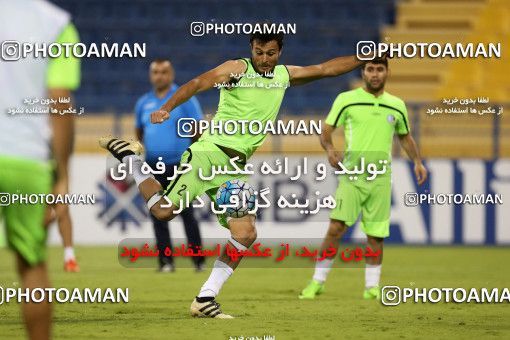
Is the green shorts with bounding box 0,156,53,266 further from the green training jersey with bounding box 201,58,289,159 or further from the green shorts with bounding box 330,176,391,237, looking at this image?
the green shorts with bounding box 330,176,391,237

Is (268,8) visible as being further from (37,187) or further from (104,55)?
(37,187)

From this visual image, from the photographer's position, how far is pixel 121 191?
14445 mm

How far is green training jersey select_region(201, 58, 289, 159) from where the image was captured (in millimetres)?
7309

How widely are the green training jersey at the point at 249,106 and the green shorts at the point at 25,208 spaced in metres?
3.04

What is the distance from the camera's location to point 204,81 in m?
7.22

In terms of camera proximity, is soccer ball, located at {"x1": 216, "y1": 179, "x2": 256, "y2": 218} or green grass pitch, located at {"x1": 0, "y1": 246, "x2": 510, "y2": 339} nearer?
green grass pitch, located at {"x1": 0, "y1": 246, "x2": 510, "y2": 339}

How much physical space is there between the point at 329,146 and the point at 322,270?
949 millimetres

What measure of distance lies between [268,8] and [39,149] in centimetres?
1482

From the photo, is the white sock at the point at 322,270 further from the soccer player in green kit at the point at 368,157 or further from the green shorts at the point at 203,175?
the green shorts at the point at 203,175

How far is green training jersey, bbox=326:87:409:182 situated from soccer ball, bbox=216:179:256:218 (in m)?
1.77

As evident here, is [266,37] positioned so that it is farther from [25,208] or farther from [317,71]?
[25,208]

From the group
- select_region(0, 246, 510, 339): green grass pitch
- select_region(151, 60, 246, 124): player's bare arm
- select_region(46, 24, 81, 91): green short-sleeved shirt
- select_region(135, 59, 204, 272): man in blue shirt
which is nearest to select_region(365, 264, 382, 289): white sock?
select_region(0, 246, 510, 339): green grass pitch

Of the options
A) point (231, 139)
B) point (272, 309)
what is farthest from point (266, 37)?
point (272, 309)

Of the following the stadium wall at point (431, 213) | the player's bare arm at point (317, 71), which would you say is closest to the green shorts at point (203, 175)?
the player's bare arm at point (317, 71)
